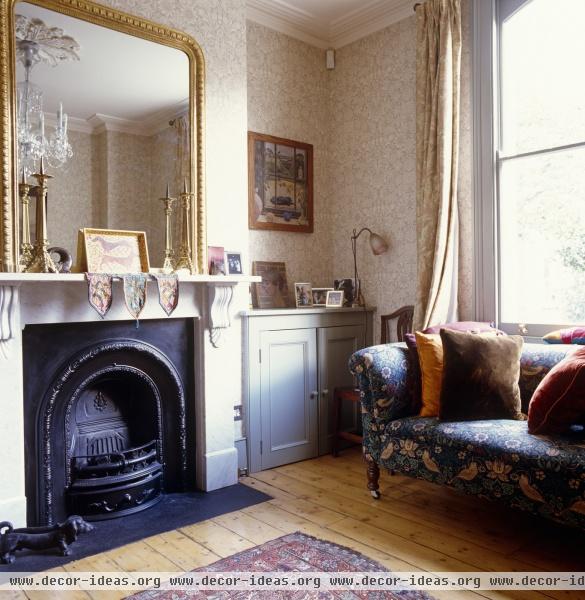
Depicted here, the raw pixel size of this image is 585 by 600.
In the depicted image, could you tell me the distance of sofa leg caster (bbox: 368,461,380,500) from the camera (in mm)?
2727

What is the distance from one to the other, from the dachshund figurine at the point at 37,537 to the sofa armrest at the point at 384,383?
141 cm

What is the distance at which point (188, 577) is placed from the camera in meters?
2.00

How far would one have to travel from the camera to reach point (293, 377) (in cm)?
335

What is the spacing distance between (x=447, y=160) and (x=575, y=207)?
2.42 ft

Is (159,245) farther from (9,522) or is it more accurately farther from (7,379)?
(9,522)

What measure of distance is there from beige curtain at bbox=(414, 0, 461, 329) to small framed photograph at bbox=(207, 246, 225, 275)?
1199mm

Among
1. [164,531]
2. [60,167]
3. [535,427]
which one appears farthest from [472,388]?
[60,167]

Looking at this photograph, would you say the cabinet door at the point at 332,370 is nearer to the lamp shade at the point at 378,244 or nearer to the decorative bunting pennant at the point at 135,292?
the lamp shade at the point at 378,244

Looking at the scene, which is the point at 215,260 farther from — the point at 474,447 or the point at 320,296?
the point at 474,447

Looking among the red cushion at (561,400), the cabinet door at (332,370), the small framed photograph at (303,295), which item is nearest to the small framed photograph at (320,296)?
the small framed photograph at (303,295)

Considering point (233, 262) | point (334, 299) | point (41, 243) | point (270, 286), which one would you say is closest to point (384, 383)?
point (233, 262)

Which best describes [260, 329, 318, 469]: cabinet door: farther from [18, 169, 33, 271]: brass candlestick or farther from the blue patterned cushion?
[18, 169, 33, 271]: brass candlestick

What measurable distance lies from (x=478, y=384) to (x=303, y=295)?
1583 millimetres

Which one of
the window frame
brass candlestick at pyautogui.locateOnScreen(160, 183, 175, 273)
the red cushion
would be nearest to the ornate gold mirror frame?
brass candlestick at pyautogui.locateOnScreen(160, 183, 175, 273)
